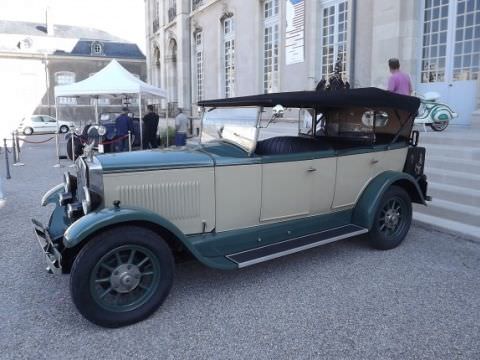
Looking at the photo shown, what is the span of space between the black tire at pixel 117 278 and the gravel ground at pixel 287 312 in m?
0.12

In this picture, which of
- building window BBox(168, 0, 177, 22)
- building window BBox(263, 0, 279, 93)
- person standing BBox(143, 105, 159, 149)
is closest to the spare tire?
person standing BBox(143, 105, 159, 149)

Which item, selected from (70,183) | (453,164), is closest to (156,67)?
(453,164)

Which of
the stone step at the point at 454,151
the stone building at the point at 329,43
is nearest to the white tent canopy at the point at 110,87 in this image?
the stone building at the point at 329,43

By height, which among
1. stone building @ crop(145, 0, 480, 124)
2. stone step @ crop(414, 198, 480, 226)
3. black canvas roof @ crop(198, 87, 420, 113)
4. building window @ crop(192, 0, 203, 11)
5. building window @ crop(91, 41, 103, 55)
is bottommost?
stone step @ crop(414, 198, 480, 226)

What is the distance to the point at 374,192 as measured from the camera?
4363 mm

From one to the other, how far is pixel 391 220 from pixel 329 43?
7764 millimetres

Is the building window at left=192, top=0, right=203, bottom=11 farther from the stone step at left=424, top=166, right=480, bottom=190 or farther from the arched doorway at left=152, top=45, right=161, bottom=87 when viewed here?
the stone step at left=424, top=166, right=480, bottom=190

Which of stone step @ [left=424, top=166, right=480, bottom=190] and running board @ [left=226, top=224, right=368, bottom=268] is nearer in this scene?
running board @ [left=226, top=224, right=368, bottom=268]

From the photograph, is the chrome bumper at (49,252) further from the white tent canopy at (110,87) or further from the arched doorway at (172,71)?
the arched doorway at (172,71)

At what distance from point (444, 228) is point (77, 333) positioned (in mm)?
4449

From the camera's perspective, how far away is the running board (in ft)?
11.1

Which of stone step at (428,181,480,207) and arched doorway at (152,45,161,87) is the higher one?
arched doorway at (152,45,161,87)

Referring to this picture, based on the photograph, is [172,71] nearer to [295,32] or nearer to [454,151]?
[295,32]

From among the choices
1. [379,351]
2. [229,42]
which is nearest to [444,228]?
[379,351]
